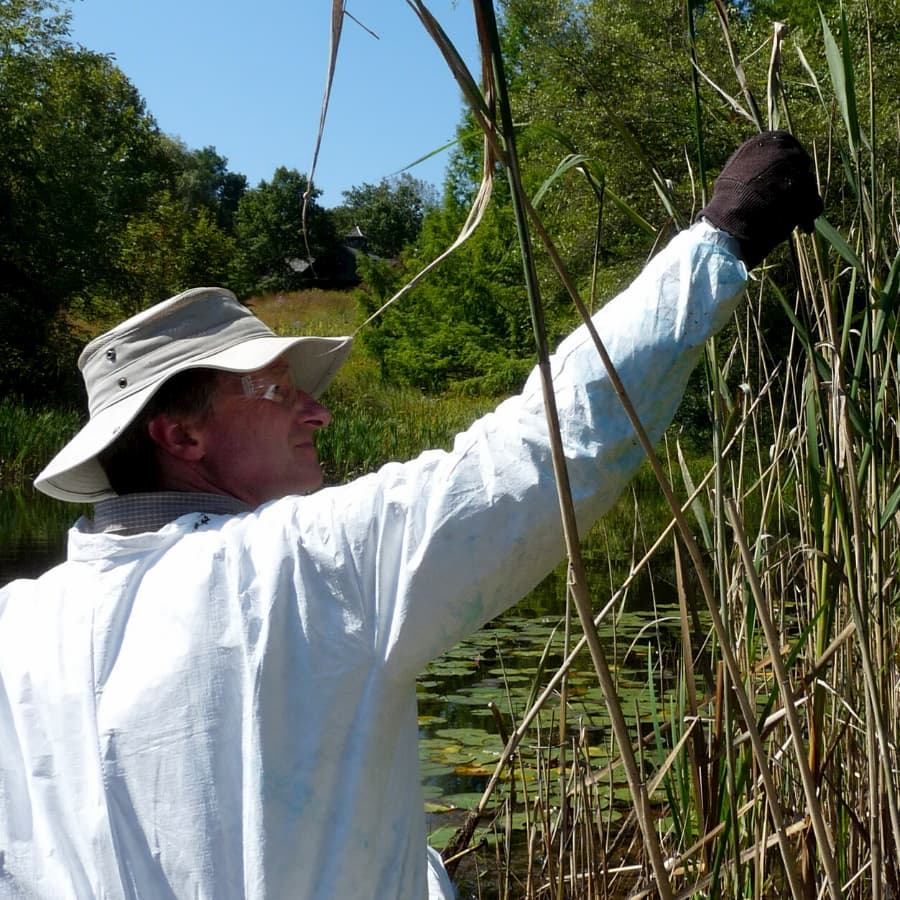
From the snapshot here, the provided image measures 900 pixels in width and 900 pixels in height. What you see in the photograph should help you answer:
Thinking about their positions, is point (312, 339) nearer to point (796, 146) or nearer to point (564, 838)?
point (796, 146)

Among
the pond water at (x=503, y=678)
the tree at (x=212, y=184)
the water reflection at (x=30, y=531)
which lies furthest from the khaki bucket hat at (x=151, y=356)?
the tree at (x=212, y=184)

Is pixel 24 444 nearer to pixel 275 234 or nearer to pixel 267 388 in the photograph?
pixel 267 388

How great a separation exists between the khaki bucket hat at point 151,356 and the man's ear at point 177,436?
0.10 ft

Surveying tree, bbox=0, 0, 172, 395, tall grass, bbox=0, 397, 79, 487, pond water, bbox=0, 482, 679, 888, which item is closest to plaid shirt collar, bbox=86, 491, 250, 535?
pond water, bbox=0, 482, 679, 888

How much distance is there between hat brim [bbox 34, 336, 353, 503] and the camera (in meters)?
1.36

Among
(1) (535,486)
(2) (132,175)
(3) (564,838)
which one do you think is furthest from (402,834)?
(2) (132,175)

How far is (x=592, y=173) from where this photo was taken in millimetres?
1235

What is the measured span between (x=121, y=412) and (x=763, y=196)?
29.9 inches

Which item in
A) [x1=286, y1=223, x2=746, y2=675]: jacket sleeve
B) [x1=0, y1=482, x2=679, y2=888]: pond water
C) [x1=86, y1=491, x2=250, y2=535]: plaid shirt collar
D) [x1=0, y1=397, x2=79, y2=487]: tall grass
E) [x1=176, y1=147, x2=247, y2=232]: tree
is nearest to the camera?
[x1=286, y1=223, x2=746, y2=675]: jacket sleeve

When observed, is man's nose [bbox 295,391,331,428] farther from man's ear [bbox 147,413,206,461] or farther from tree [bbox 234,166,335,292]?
tree [bbox 234,166,335,292]

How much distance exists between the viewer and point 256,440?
4.62 feet

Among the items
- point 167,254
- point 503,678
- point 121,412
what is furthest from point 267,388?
point 167,254

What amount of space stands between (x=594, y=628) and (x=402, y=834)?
1.30 ft

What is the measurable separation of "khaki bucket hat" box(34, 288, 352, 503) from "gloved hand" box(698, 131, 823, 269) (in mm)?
492
